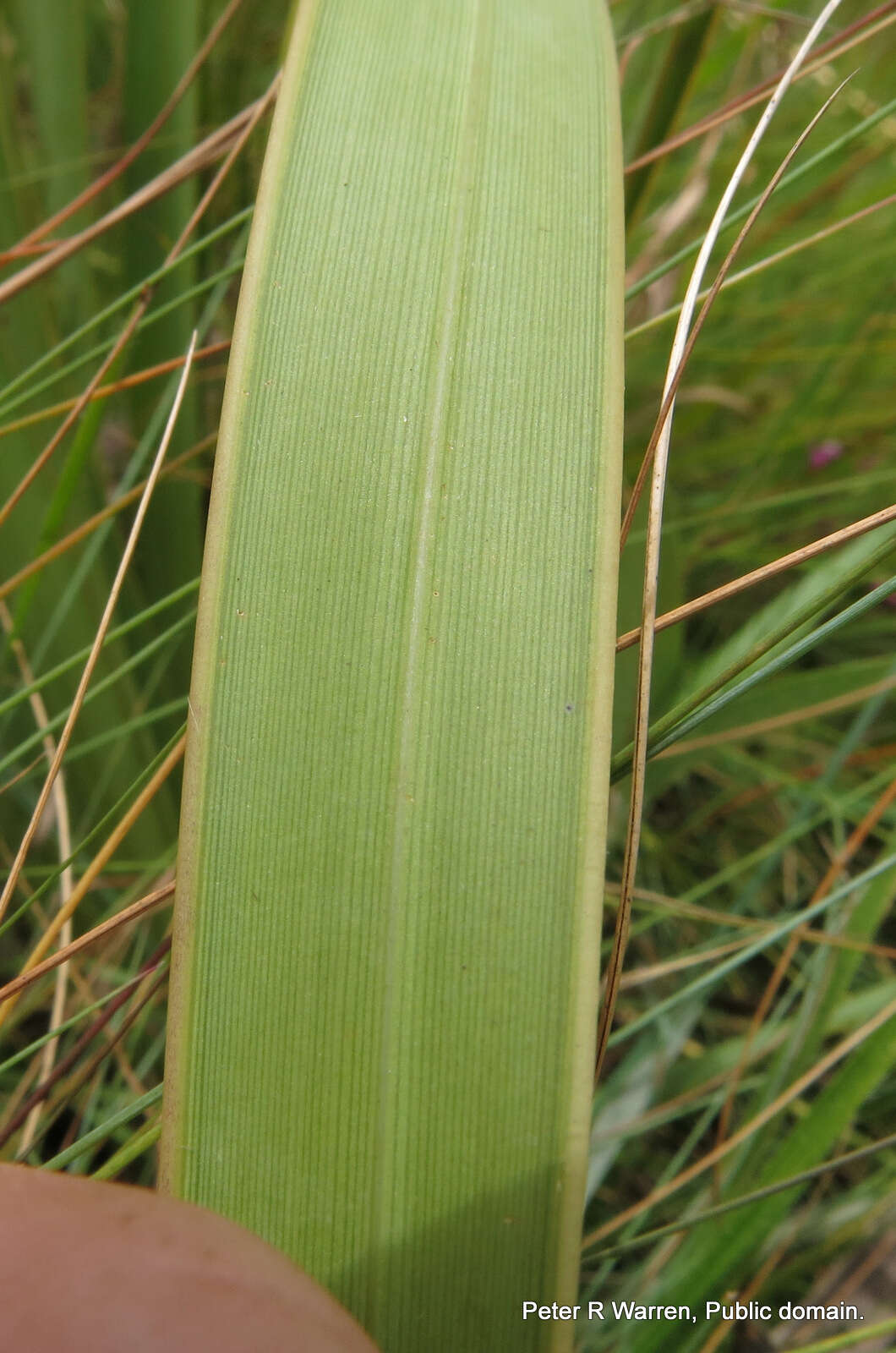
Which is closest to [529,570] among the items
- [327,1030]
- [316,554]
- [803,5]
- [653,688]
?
[316,554]

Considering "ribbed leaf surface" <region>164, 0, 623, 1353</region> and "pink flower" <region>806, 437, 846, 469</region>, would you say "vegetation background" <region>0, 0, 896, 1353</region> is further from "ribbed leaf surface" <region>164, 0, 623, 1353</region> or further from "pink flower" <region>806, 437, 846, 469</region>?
"ribbed leaf surface" <region>164, 0, 623, 1353</region>

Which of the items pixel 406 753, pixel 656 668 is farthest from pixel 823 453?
pixel 406 753

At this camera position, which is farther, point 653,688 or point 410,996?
point 653,688

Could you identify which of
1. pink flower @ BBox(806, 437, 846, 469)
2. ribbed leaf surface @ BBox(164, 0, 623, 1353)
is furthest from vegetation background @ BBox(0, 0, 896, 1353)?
ribbed leaf surface @ BBox(164, 0, 623, 1353)

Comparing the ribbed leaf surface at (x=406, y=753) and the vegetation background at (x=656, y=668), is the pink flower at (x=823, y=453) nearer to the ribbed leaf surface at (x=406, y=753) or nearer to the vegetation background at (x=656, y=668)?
the vegetation background at (x=656, y=668)

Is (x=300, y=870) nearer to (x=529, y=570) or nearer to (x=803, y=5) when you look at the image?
(x=529, y=570)
